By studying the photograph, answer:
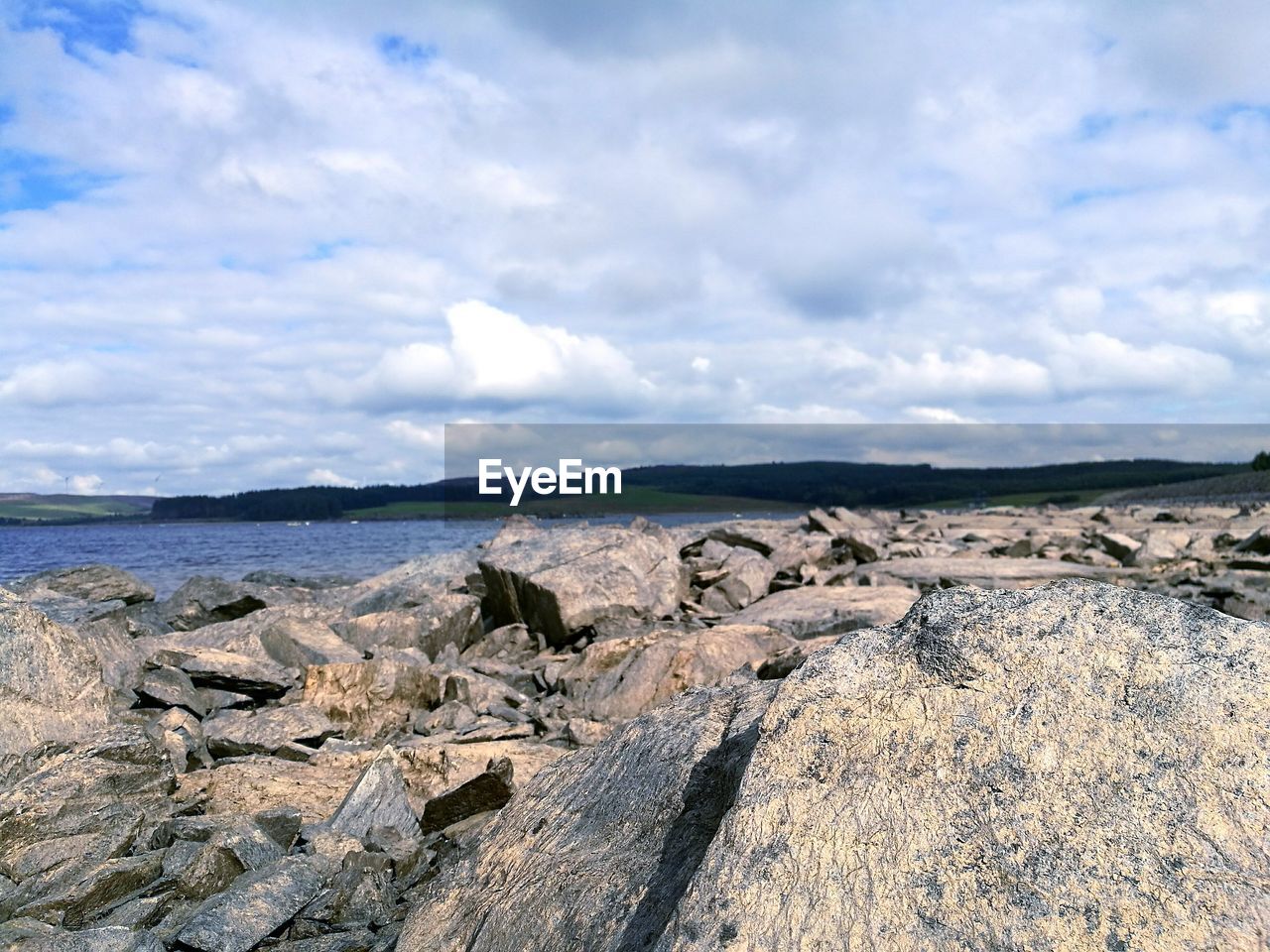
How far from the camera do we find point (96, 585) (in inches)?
651

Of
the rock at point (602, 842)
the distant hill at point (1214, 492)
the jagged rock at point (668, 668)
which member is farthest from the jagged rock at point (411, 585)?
the distant hill at point (1214, 492)

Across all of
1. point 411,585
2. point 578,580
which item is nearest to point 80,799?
point 578,580

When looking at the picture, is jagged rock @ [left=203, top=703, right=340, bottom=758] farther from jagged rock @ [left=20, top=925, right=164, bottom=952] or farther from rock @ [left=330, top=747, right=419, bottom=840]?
jagged rock @ [left=20, top=925, right=164, bottom=952]

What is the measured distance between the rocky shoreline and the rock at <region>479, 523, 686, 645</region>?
197 cm

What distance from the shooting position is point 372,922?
4.59 meters

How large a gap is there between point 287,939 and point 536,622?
7522mm

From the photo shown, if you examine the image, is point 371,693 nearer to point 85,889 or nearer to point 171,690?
point 171,690

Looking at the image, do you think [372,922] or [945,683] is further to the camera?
[372,922]

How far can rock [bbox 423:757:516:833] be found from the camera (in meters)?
5.80

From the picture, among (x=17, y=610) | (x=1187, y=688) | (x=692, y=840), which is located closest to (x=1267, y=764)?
(x=1187, y=688)

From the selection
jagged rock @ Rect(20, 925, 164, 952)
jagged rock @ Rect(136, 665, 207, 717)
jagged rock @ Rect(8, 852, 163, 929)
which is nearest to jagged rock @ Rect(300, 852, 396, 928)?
jagged rock @ Rect(20, 925, 164, 952)

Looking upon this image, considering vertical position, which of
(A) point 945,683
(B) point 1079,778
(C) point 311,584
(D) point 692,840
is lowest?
(C) point 311,584

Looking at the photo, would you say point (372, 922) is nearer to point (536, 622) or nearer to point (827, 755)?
point (827, 755)

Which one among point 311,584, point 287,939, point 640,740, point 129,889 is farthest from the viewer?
point 311,584
